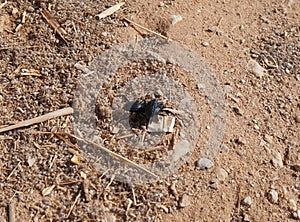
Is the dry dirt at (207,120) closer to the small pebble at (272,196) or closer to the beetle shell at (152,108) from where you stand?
the small pebble at (272,196)

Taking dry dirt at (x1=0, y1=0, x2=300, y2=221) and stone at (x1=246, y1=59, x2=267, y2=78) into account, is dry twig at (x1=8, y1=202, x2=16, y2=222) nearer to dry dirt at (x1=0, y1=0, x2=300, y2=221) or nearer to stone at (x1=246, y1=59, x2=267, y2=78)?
dry dirt at (x1=0, y1=0, x2=300, y2=221)

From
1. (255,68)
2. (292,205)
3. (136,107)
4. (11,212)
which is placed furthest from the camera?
(255,68)

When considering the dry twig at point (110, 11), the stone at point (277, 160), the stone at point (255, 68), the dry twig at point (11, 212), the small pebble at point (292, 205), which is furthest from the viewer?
the dry twig at point (110, 11)

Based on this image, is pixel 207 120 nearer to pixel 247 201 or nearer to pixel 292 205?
pixel 247 201

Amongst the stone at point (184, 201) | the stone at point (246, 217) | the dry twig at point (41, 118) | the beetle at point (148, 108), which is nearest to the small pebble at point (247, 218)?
the stone at point (246, 217)

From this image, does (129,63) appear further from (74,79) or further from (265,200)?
(265,200)

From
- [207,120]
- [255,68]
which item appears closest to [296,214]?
[207,120]

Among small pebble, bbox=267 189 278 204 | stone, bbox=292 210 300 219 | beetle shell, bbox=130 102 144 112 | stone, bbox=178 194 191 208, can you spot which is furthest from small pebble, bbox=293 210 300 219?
beetle shell, bbox=130 102 144 112
